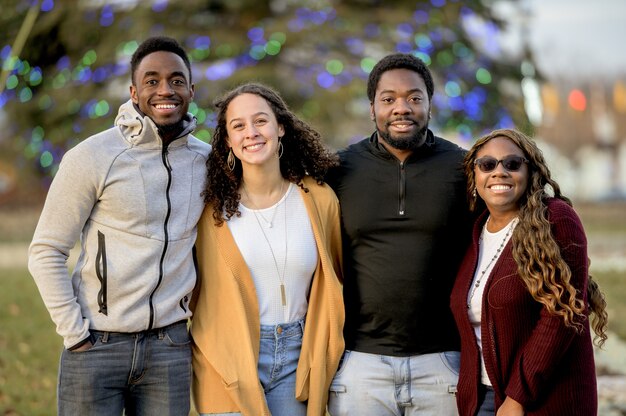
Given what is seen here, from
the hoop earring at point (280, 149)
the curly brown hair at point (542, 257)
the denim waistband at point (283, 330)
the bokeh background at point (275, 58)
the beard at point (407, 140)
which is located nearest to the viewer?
the curly brown hair at point (542, 257)

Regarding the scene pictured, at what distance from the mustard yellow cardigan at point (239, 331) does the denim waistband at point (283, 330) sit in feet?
0.13

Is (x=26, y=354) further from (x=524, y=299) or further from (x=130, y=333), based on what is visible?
(x=524, y=299)

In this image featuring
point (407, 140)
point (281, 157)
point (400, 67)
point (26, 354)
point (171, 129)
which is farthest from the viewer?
point (26, 354)

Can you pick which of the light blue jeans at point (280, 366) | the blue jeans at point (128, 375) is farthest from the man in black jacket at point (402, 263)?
the blue jeans at point (128, 375)

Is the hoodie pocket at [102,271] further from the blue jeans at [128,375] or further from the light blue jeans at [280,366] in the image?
the light blue jeans at [280,366]

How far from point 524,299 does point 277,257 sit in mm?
1225

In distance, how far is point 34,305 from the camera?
33.1ft

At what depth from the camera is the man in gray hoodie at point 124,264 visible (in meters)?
3.54

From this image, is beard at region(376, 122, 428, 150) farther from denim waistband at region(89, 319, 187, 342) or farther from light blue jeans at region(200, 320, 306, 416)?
denim waistband at region(89, 319, 187, 342)

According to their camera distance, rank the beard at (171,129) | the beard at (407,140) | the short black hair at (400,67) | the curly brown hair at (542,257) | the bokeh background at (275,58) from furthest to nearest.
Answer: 1. the bokeh background at (275,58)
2. the short black hair at (400,67)
3. the beard at (407,140)
4. the beard at (171,129)
5. the curly brown hair at (542,257)

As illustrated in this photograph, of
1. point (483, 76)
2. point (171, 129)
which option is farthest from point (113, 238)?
point (483, 76)

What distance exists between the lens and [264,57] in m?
14.7

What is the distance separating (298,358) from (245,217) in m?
0.76

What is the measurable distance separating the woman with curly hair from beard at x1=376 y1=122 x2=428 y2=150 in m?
0.48
